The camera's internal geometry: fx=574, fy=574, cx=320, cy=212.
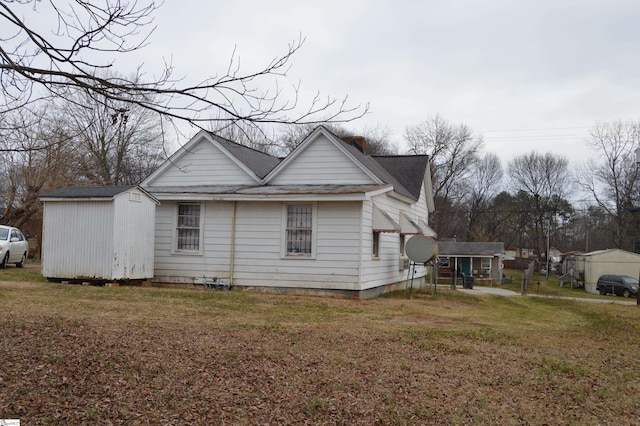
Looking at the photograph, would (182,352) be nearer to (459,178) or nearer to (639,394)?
(639,394)

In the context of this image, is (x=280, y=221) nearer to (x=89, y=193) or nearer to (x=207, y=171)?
(x=207, y=171)

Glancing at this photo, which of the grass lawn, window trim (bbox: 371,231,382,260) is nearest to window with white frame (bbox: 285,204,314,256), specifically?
window trim (bbox: 371,231,382,260)

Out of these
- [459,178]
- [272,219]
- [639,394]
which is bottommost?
[639,394]

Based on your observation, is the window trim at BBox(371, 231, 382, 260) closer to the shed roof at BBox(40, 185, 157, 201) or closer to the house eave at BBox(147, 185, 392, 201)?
the house eave at BBox(147, 185, 392, 201)

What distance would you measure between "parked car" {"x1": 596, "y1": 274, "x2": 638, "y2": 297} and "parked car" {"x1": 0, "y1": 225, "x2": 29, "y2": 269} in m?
37.1

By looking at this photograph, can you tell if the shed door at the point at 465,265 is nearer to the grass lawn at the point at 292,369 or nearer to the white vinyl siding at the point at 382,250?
the white vinyl siding at the point at 382,250

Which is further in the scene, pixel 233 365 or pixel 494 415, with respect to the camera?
pixel 233 365

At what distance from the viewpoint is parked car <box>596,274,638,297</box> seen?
39.9m

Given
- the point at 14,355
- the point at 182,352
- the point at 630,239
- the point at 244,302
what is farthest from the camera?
the point at 630,239

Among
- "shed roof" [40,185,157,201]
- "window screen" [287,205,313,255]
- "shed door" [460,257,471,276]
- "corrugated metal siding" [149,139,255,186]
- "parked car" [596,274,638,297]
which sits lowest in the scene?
"parked car" [596,274,638,297]

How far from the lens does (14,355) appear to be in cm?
639

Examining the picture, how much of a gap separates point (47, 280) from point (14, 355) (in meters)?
11.2

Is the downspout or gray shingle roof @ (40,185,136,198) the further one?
the downspout

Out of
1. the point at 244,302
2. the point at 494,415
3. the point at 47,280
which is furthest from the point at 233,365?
the point at 47,280
